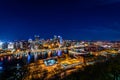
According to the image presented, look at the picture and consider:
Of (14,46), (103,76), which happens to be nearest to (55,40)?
(14,46)

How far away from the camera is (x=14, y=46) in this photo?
3034cm

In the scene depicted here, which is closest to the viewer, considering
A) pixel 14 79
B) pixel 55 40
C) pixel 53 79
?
pixel 53 79

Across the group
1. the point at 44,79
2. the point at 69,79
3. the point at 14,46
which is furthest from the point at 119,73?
the point at 14,46

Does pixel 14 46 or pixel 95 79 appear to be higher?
pixel 14 46

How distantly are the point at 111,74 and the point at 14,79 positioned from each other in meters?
3.46

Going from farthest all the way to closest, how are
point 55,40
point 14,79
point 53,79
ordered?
1. point 55,40
2. point 14,79
3. point 53,79

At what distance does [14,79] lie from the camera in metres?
7.03

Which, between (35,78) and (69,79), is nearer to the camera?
(69,79)

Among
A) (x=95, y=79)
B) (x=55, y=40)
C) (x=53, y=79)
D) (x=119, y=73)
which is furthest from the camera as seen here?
(x=55, y=40)

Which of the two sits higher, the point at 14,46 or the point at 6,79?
the point at 14,46

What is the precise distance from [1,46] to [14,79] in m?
25.4

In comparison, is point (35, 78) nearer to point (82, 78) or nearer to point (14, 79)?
point (14, 79)

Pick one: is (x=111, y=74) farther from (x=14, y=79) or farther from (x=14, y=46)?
(x=14, y=46)

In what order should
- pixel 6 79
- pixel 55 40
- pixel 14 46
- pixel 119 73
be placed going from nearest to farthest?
pixel 119 73
pixel 6 79
pixel 14 46
pixel 55 40
